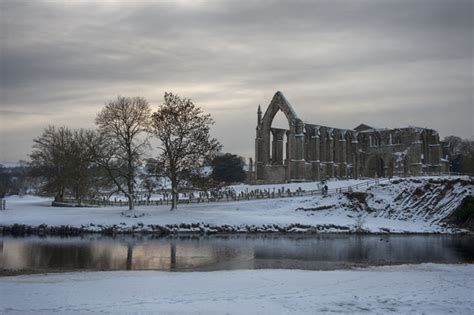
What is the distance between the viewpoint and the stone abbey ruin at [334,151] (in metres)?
74.1

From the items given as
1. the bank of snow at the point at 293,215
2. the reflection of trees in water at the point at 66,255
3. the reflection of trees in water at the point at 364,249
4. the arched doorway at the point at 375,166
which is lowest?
the reflection of trees in water at the point at 364,249

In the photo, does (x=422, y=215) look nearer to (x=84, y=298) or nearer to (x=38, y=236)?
(x=38, y=236)

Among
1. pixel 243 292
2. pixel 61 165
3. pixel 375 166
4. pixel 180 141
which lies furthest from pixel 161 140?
pixel 375 166

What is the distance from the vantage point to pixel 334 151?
83.6m

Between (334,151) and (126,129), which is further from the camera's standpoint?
(334,151)

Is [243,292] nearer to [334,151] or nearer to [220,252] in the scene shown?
[220,252]

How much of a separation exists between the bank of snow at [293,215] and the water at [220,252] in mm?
3733

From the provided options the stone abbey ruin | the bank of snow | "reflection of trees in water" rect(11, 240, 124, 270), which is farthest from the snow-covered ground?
the stone abbey ruin

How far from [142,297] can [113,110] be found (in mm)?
34489

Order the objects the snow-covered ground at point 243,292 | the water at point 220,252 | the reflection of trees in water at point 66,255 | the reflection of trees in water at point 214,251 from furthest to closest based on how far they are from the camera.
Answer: the reflection of trees in water at point 214,251 → the water at point 220,252 → the reflection of trees in water at point 66,255 → the snow-covered ground at point 243,292

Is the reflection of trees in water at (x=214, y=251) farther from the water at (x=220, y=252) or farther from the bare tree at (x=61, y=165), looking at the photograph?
the bare tree at (x=61, y=165)

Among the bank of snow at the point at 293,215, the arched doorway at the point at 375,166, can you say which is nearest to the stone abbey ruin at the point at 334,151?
the arched doorway at the point at 375,166

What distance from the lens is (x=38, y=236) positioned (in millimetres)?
37969

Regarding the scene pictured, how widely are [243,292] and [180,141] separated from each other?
33.2 m
